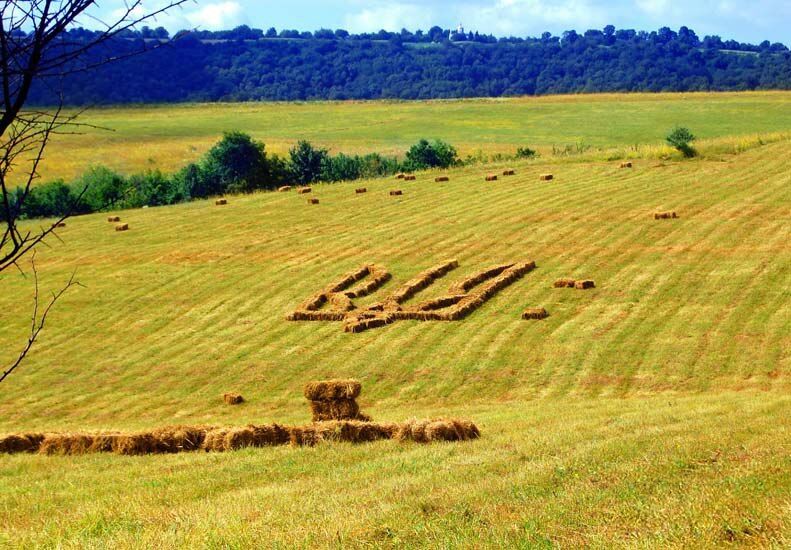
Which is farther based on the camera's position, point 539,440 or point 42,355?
point 42,355

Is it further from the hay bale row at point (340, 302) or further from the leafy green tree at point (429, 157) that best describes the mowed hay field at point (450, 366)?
the leafy green tree at point (429, 157)

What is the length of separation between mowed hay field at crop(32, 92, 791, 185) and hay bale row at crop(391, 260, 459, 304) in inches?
2171

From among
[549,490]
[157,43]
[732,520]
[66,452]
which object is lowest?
[66,452]

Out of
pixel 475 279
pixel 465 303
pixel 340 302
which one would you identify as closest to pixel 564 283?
pixel 475 279

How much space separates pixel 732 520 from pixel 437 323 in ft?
73.6

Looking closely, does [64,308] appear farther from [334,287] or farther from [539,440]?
[539,440]

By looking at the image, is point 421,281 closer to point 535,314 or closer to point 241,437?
point 535,314

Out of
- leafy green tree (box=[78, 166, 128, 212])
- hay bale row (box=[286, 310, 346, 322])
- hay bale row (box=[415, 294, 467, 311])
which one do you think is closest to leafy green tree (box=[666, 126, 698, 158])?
hay bale row (box=[415, 294, 467, 311])

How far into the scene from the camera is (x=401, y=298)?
33469 mm

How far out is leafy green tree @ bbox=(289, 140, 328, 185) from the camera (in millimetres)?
79625

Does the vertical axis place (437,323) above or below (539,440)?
below

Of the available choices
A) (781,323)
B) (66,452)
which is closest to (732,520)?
(66,452)

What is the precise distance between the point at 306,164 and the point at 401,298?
47934 millimetres

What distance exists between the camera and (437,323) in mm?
30797
